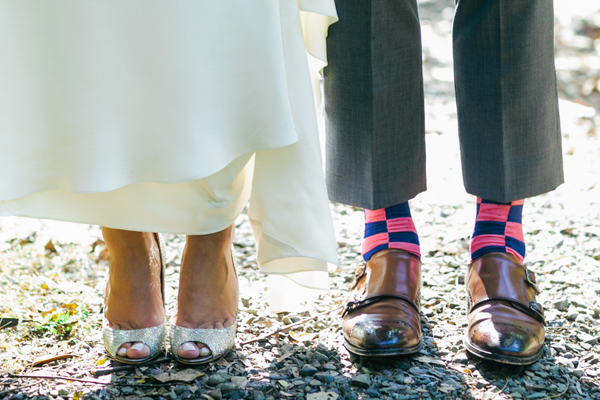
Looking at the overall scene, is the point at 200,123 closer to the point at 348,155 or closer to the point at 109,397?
the point at 348,155

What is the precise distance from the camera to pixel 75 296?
153 centimetres

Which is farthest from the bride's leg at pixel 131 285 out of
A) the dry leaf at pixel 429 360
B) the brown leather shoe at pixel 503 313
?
the brown leather shoe at pixel 503 313

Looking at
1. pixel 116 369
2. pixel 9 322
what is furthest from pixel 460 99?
pixel 9 322

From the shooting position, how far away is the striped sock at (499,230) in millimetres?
1303

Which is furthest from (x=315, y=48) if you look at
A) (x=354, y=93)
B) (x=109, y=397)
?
(x=109, y=397)

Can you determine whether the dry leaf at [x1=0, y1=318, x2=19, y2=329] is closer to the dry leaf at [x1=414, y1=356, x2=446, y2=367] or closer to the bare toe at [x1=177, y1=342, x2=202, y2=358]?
the bare toe at [x1=177, y1=342, x2=202, y2=358]

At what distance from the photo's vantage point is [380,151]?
49.6 inches

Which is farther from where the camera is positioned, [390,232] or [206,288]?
[390,232]

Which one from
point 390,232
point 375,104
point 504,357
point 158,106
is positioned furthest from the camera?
point 390,232

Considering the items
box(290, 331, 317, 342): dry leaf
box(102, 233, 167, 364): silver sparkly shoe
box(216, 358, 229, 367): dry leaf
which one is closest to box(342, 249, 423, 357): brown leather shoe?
box(290, 331, 317, 342): dry leaf

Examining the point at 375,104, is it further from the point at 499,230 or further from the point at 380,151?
the point at 499,230

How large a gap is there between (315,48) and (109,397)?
2.51 ft

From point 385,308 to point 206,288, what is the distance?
37 centimetres

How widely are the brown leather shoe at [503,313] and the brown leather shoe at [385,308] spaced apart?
11cm
